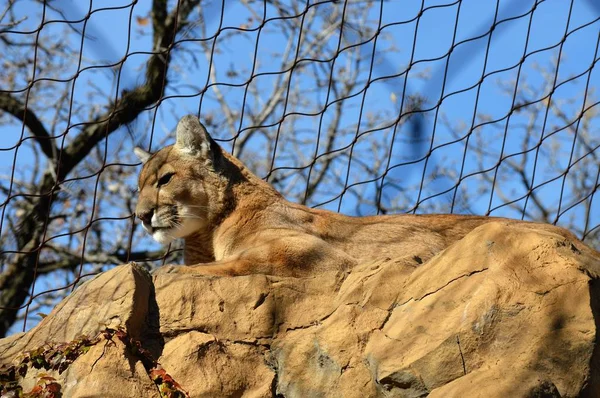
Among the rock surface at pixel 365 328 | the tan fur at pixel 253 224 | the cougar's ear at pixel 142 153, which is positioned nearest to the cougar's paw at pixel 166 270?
the rock surface at pixel 365 328

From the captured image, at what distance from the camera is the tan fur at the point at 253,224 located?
5.91 m

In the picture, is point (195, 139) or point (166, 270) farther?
point (195, 139)

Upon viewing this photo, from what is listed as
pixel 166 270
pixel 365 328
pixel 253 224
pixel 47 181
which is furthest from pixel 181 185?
pixel 47 181

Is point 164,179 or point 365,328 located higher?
point 164,179

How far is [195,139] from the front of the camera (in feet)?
23.3

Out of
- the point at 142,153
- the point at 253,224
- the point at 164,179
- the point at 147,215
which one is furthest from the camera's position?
the point at 142,153

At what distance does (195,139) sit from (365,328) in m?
3.06

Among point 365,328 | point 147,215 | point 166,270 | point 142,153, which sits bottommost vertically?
point 365,328

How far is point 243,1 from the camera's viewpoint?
13633 millimetres

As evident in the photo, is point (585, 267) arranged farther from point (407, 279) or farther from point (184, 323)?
point (184, 323)

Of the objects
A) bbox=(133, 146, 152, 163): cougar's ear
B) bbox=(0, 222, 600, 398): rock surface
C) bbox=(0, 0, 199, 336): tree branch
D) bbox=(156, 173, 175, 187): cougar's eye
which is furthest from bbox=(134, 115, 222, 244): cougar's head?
bbox=(0, 222, 600, 398): rock surface

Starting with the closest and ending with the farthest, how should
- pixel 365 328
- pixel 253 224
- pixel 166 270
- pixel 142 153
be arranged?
1. pixel 365 328
2. pixel 166 270
3. pixel 253 224
4. pixel 142 153

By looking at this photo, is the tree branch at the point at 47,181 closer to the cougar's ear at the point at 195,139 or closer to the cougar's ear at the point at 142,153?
the cougar's ear at the point at 142,153

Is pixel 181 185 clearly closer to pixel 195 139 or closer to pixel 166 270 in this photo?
pixel 195 139
